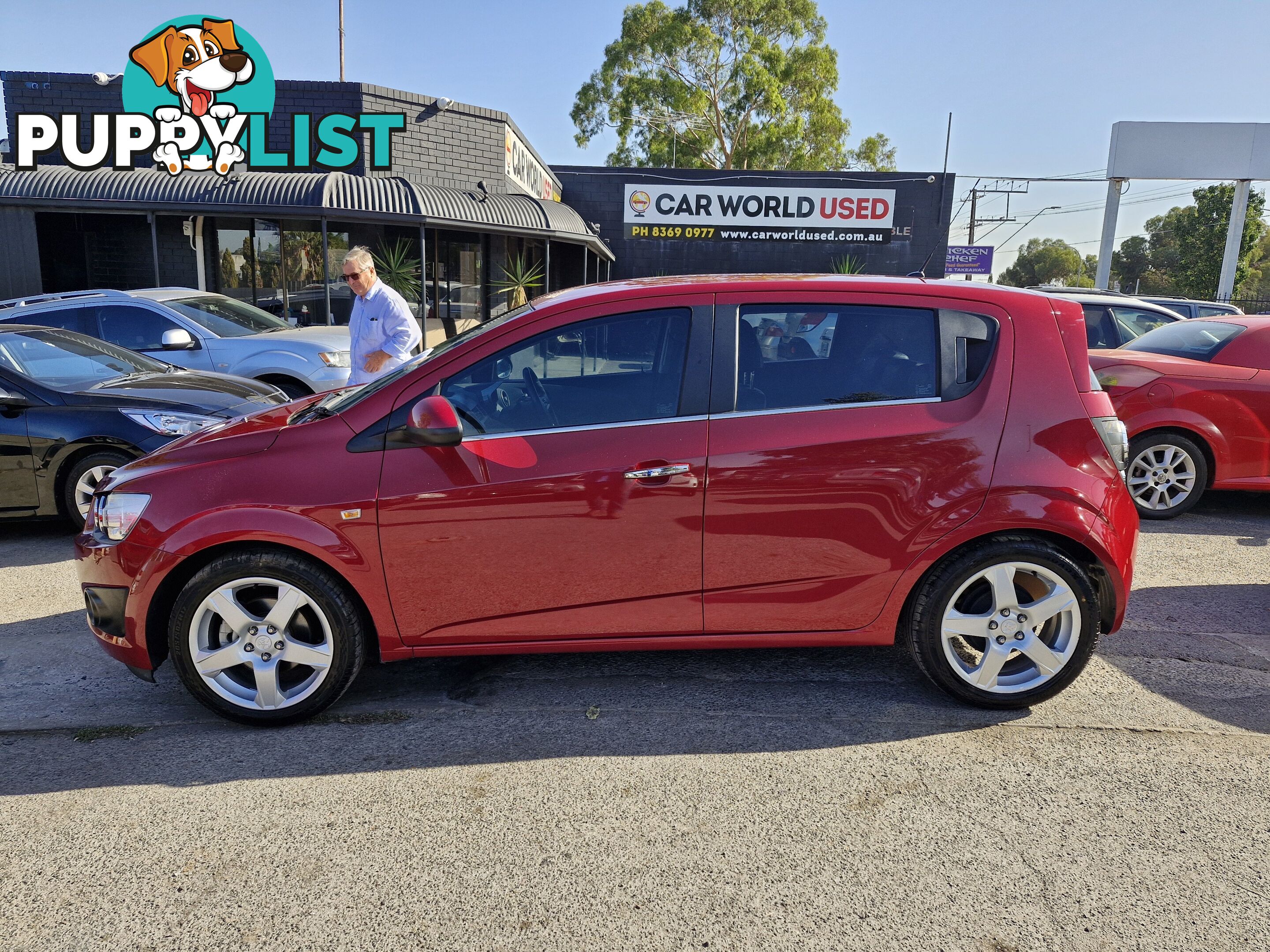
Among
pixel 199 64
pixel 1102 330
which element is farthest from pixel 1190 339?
pixel 199 64

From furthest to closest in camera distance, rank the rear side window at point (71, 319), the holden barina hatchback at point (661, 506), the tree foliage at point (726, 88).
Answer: the tree foliage at point (726, 88)
the rear side window at point (71, 319)
the holden barina hatchback at point (661, 506)

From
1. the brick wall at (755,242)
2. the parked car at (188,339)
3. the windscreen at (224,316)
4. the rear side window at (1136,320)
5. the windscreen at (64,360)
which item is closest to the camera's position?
the windscreen at (64,360)

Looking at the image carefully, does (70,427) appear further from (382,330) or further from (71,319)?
(71,319)

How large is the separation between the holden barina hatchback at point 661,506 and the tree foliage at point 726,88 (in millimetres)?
37225

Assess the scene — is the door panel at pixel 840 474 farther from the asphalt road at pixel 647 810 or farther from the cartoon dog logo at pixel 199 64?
the cartoon dog logo at pixel 199 64

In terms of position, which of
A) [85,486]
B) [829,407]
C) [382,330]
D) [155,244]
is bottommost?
[85,486]

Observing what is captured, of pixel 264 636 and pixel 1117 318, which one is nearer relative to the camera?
pixel 264 636

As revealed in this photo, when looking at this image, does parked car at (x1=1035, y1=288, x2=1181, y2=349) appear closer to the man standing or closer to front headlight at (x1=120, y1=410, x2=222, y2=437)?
the man standing

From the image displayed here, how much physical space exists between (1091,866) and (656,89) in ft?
133

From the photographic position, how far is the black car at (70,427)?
5.94 meters

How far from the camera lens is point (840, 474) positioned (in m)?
3.43

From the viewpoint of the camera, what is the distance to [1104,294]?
10438mm

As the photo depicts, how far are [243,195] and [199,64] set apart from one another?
3727mm

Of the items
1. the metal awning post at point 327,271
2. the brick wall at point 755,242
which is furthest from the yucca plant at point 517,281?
the brick wall at point 755,242
